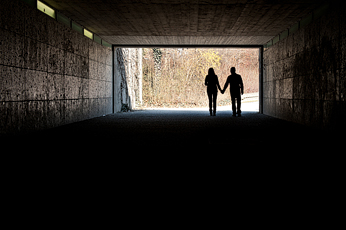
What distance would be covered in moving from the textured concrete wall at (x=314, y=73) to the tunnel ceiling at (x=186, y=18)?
2.54 feet

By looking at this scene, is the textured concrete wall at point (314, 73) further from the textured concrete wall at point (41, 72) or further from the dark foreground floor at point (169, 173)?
the textured concrete wall at point (41, 72)

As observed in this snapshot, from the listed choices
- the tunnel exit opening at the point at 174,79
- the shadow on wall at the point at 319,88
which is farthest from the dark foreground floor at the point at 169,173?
the tunnel exit opening at the point at 174,79

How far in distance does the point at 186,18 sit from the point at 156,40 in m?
5.15

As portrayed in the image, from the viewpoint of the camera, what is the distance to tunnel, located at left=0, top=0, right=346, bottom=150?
26.5 ft

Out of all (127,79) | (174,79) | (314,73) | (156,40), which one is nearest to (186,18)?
(314,73)

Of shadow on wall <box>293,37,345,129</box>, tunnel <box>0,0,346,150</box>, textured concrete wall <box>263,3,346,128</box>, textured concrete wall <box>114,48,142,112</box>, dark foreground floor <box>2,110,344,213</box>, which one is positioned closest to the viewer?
dark foreground floor <box>2,110,344,213</box>

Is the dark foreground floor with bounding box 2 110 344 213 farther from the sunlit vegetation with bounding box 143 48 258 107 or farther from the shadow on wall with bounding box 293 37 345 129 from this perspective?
the sunlit vegetation with bounding box 143 48 258 107

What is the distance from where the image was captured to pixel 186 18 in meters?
11.5

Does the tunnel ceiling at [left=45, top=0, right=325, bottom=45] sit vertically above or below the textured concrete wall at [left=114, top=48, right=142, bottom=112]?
above

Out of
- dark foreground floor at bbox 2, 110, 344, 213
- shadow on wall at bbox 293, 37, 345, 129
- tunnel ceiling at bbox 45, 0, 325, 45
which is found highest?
tunnel ceiling at bbox 45, 0, 325, 45

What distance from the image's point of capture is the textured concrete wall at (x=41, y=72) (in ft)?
25.1

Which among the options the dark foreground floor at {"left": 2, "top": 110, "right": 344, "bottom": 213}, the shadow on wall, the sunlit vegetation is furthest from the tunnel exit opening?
the dark foreground floor at {"left": 2, "top": 110, "right": 344, "bottom": 213}

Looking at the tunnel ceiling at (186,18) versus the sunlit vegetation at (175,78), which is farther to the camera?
the sunlit vegetation at (175,78)

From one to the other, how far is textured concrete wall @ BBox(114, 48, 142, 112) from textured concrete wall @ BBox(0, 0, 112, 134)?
416 centimetres
